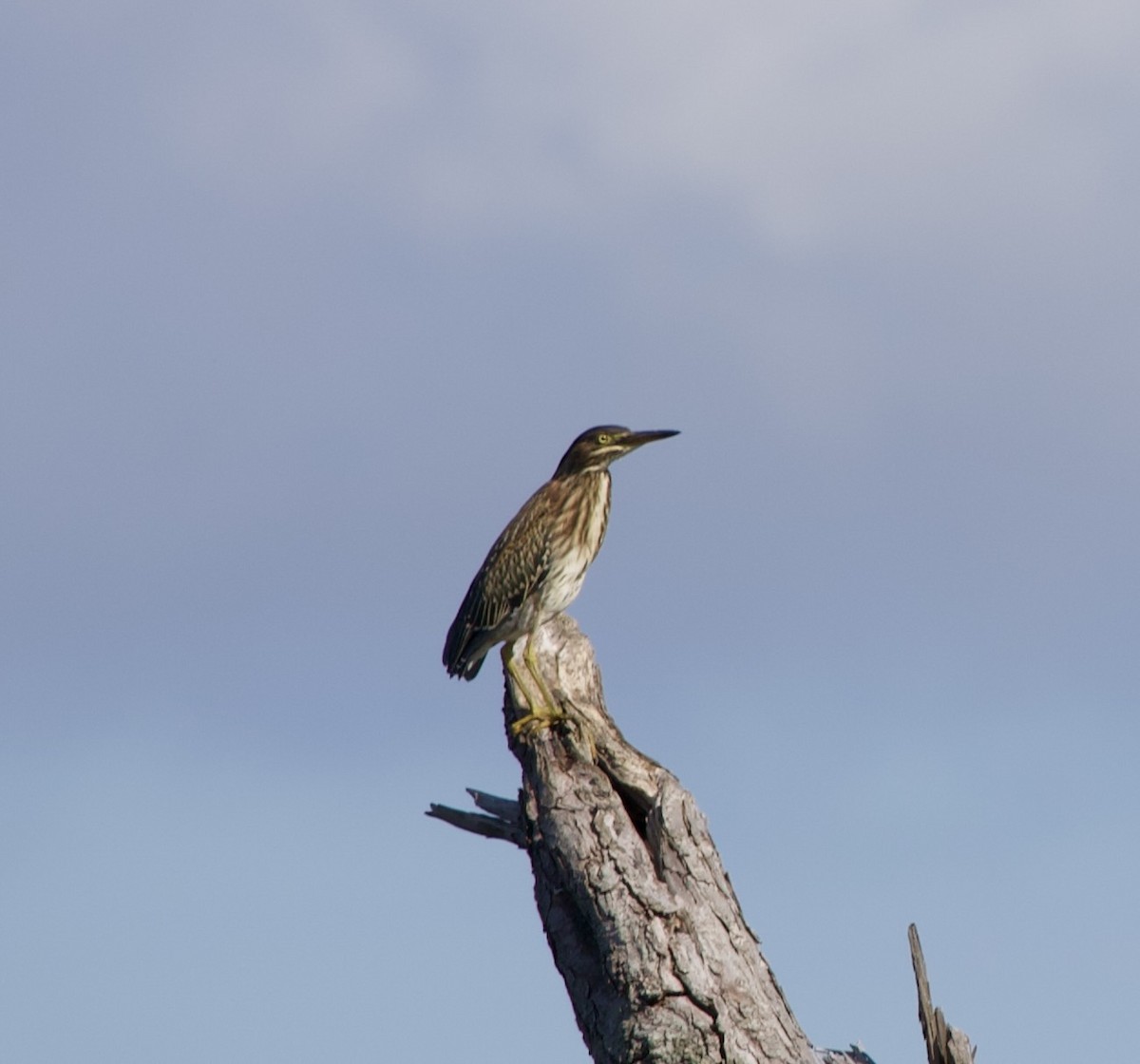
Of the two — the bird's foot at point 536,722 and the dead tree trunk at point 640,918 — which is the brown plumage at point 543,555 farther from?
the dead tree trunk at point 640,918

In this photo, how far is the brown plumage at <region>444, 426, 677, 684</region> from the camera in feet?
44.9

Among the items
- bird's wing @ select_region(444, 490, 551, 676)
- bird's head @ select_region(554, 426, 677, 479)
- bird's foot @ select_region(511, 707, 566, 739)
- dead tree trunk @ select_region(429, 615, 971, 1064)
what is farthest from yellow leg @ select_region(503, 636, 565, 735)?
bird's head @ select_region(554, 426, 677, 479)

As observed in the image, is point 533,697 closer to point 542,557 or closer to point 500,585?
point 500,585

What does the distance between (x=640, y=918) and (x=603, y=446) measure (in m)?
5.82

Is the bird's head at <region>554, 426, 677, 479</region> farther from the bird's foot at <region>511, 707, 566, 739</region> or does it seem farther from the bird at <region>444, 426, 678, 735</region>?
the bird's foot at <region>511, 707, 566, 739</region>

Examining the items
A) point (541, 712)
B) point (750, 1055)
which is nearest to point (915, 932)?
point (750, 1055)

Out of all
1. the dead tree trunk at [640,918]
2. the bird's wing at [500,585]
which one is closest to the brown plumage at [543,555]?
the bird's wing at [500,585]

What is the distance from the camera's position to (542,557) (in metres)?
14.0

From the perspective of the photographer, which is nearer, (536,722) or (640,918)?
(640,918)

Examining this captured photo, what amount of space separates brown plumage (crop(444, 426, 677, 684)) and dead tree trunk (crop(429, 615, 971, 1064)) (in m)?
3.13

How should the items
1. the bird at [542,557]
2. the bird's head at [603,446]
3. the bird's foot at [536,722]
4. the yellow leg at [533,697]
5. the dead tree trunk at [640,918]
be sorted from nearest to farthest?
1. the dead tree trunk at [640,918]
2. the bird's foot at [536,722]
3. the yellow leg at [533,697]
4. the bird at [542,557]
5. the bird's head at [603,446]

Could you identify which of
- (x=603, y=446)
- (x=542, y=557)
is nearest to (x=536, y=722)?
(x=542, y=557)

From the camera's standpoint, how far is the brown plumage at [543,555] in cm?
1367

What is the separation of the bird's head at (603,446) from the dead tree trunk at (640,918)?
4.43 m
